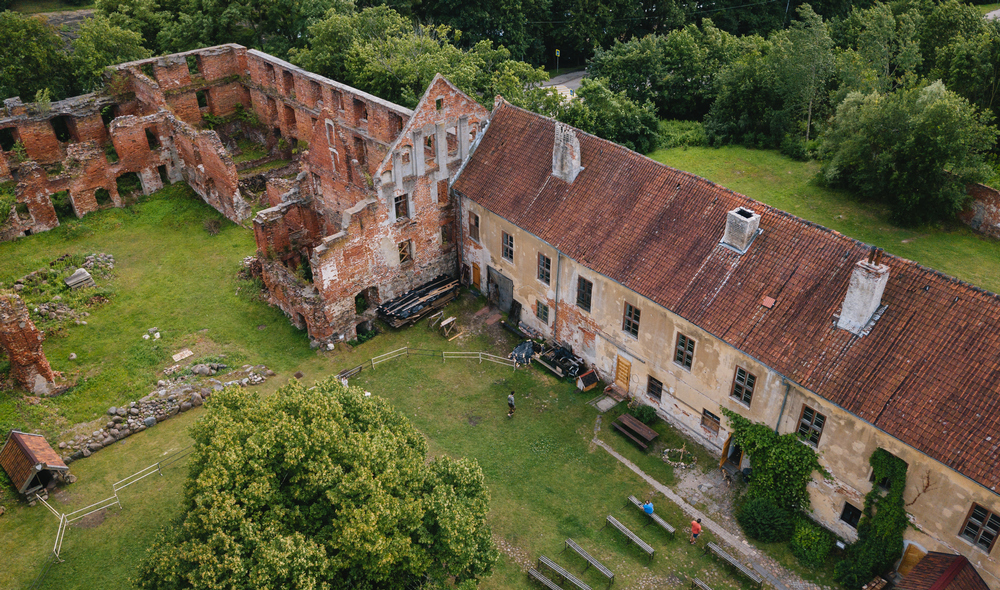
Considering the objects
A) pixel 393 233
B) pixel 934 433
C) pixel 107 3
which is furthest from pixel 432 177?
pixel 107 3

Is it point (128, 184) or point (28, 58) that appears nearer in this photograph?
point (128, 184)

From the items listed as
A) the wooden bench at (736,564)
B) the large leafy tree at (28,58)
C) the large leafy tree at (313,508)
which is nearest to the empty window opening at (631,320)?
the wooden bench at (736,564)

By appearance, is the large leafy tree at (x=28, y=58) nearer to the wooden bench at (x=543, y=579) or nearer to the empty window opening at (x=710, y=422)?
the wooden bench at (x=543, y=579)

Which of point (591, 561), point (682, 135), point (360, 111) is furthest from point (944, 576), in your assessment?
point (682, 135)

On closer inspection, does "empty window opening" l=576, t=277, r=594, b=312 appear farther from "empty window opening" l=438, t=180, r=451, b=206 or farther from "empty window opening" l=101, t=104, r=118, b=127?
"empty window opening" l=101, t=104, r=118, b=127

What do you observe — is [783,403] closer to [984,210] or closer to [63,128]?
[984,210]

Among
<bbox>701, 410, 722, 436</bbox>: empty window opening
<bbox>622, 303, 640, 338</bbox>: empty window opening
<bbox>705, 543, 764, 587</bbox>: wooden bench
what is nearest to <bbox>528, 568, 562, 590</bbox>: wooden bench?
<bbox>705, 543, 764, 587</bbox>: wooden bench
